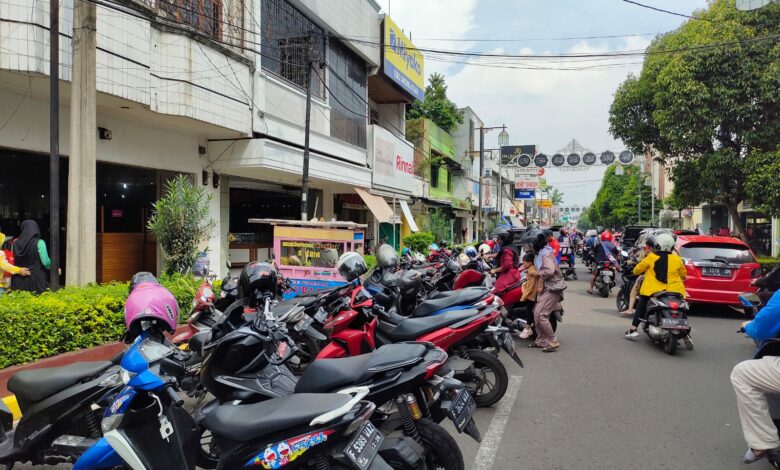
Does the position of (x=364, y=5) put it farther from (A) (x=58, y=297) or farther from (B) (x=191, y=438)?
(B) (x=191, y=438)

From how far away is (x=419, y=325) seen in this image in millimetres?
4316

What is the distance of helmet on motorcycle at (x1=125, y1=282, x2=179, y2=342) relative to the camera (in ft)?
9.37

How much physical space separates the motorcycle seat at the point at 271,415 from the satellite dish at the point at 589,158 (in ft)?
122

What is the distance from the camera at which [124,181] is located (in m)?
10.6

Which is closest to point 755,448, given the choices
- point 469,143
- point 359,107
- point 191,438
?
point 191,438

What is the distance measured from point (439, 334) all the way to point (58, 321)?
3873 millimetres

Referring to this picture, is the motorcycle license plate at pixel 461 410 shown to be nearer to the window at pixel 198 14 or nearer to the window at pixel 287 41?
the window at pixel 198 14

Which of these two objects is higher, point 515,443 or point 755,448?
point 755,448

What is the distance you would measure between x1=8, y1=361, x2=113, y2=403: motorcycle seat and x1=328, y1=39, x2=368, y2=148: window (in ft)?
41.6

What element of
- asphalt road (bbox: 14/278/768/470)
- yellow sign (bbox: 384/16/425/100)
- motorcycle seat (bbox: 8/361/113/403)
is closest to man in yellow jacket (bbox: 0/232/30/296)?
motorcycle seat (bbox: 8/361/113/403)

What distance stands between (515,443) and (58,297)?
5019mm

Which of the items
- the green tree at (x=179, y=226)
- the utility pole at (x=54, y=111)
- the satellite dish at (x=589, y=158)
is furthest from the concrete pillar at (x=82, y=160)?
the satellite dish at (x=589, y=158)

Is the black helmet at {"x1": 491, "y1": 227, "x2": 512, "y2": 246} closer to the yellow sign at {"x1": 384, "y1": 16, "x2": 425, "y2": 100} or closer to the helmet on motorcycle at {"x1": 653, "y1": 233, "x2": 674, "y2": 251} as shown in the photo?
the helmet on motorcycle at {"x1": 653, "y1": 233, "x2": 674, "y2": 251}

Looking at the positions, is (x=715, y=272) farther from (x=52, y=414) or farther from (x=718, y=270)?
(x=52, y=414)
